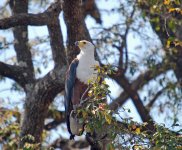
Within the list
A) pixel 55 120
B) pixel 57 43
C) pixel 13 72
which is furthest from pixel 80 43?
pixel 55 120

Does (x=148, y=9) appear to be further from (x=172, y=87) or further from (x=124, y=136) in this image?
(x=124, y=136)

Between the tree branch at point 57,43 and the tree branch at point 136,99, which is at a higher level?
the tree branch at point 57,43

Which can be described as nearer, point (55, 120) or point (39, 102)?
point (39, 102)

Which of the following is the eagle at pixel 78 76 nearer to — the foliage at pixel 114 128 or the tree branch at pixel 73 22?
the tree branch at pixel 73 22

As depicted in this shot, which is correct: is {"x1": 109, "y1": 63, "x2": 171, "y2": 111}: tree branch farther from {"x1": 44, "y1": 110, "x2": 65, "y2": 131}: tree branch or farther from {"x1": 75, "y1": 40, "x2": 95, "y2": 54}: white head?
{"x1": 75, "y1": 40, "x2": 95, "y2": 54}: white head

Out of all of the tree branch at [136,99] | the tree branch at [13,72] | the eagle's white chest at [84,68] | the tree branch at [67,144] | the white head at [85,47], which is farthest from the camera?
the tree branch at [67,144]

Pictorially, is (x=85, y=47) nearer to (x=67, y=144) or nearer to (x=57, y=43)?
(x=57, y=43)

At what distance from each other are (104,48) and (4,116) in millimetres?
2141

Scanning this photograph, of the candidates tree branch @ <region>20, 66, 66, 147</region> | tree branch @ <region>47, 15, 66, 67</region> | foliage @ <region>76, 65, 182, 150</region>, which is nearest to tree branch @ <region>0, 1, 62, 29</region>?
tree branch @ <region>47, 15, 66, 67</region>

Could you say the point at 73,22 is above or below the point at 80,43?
above

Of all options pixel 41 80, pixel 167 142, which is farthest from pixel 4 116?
pixel 167 142

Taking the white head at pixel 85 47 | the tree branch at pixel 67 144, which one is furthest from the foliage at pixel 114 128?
→ the tree branch at pixel 67 144

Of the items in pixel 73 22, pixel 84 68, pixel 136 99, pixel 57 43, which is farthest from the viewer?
pixel 136 99

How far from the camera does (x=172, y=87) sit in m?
7.78
